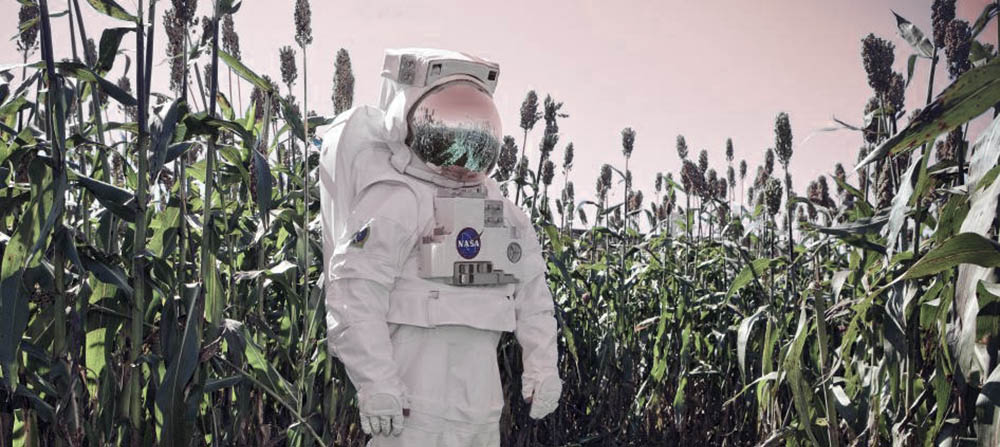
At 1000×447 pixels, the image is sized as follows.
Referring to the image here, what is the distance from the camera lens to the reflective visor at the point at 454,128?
2275 mm

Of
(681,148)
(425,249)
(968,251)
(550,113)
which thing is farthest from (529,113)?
(968,251)

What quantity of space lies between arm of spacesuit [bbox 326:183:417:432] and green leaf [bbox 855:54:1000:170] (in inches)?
53.2

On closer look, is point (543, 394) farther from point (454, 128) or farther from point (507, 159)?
point (507, 159)

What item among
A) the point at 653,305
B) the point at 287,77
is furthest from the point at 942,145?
the point at 287,77

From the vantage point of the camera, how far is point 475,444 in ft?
7.64

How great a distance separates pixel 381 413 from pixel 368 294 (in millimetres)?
307

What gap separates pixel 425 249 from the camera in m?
2.30

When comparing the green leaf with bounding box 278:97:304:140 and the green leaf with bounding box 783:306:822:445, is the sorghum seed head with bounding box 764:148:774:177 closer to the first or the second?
the green leaf with bounding box 783:306:822:445

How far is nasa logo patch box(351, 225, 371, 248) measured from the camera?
2.16m

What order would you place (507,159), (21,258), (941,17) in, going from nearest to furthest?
(21,258)
(941,17)
(507,159)

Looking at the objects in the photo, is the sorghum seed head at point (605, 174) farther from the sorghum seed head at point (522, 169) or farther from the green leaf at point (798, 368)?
the green leaf at point (798, 368)

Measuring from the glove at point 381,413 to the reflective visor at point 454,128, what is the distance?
66 centimetres

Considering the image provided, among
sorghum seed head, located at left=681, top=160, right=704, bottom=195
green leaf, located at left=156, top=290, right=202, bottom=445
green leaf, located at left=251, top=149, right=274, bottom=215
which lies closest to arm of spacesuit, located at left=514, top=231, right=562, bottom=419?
green leaf, located at left=251, top=149, right=274, bottom=215

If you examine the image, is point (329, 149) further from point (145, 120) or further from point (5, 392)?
point (5, 392)
